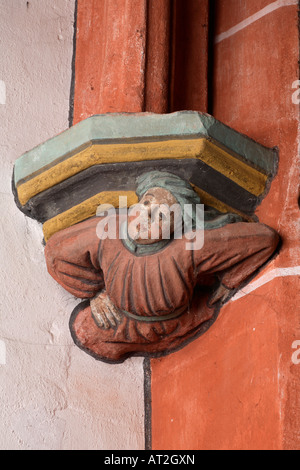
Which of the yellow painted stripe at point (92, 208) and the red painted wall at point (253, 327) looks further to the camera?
the yellow painted stripe at point (92, 208)

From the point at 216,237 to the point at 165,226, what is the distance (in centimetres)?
11

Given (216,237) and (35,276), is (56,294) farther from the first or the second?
(216,237)

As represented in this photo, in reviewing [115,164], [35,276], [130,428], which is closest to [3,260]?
[35,276]

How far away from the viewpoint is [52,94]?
180cm

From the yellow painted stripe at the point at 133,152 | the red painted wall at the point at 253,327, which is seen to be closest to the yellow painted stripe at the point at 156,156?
the yellow painted stripe at the point at 133,152

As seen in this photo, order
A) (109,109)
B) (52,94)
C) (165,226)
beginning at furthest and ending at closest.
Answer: (52,94) → (109,109) → (165,226)

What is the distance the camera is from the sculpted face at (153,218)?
4.82 feet

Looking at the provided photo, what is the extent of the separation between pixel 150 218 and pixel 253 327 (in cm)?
29

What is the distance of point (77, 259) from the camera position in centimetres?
157

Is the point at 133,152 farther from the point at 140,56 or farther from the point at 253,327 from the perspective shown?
the point at 253,327

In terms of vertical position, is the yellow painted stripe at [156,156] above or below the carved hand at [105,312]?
above

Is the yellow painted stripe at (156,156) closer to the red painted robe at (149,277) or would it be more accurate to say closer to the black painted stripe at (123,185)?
the black painted stripe at (123,185)

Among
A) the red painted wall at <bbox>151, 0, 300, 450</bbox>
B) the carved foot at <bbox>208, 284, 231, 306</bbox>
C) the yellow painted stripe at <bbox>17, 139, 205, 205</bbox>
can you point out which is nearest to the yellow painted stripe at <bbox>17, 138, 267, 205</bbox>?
the yellow painted stripe at <bbox>17, 139, 205, 205</bbox>

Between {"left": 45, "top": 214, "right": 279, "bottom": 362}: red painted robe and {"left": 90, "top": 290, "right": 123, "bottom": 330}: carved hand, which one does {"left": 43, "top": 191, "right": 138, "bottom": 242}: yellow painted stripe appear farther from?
{"left": 90, "top": 290, "right": 123, "bottom": 330}: carved hand
